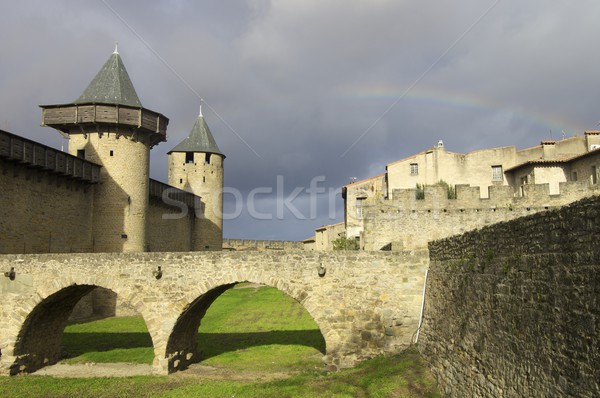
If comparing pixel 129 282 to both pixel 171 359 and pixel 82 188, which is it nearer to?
pixel 171 359

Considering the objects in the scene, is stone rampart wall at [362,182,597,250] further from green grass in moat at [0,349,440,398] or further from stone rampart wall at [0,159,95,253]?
stone rampart wall at [0,159,95,253]

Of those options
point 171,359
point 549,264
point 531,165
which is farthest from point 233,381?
point 531,165

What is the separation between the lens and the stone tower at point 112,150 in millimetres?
31906

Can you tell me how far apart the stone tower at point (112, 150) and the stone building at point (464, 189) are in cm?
1454

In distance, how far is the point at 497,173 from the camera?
3294 centimetres

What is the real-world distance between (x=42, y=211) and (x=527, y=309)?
26559 millimetres

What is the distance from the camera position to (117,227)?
106ft

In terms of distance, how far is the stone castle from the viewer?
25.9 metres

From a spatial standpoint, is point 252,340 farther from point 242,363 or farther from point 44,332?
point 44,332

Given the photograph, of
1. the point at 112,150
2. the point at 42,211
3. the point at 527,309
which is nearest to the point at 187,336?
the point at 42,211

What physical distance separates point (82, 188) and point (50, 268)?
14.1m

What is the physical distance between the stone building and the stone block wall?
7.67 metres

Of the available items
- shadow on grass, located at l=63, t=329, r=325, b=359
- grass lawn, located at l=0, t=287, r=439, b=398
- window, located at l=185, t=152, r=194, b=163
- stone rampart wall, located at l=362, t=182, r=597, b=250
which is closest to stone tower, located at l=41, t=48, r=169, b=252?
grass lawn, located at l=0, t=287, r=439, b=398

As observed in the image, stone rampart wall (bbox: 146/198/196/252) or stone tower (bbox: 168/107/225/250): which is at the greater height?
stone tower (bbox: 168/107/225/250)
